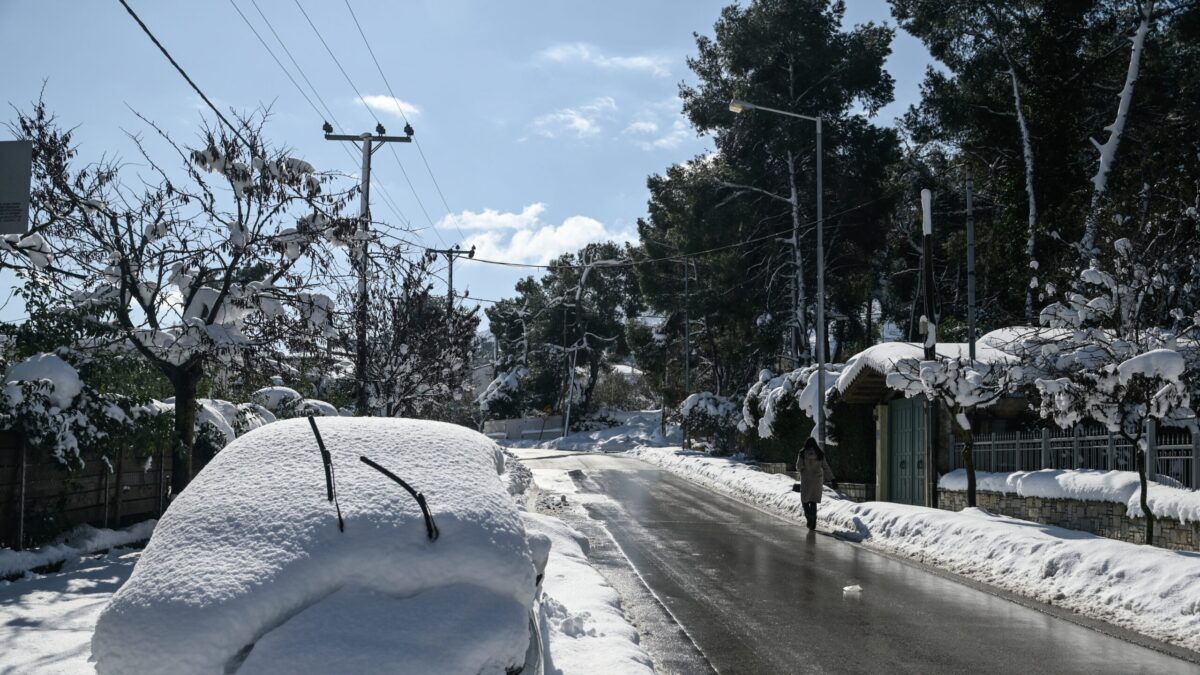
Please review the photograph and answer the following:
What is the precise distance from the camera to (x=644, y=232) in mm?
56344

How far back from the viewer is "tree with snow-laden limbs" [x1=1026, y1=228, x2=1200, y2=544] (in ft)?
40.4

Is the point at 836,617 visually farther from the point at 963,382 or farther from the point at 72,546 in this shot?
the point at 72,546

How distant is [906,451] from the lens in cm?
2267

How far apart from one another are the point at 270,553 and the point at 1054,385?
38.3 ft

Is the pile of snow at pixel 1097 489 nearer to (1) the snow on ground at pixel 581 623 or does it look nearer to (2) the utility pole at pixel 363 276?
(1) the snow on ground at pixel 581 623

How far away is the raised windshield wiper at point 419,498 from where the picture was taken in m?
4.33

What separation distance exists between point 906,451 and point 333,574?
20.3 metres

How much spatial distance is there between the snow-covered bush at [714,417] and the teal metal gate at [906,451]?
809 inches

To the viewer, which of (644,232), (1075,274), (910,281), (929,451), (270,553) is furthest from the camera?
(644,232)

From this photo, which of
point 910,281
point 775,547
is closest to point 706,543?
point 775,547

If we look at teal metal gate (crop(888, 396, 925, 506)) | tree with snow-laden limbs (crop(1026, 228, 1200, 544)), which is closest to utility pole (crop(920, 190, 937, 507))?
teal metal gate (crop(888, 396, 925, 506))

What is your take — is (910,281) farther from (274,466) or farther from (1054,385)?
(274,466)

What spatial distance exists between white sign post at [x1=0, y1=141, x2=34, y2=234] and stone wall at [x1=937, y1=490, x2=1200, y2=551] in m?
12.6

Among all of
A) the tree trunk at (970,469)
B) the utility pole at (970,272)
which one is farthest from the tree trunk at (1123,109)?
the tree trunk at (970,469)
